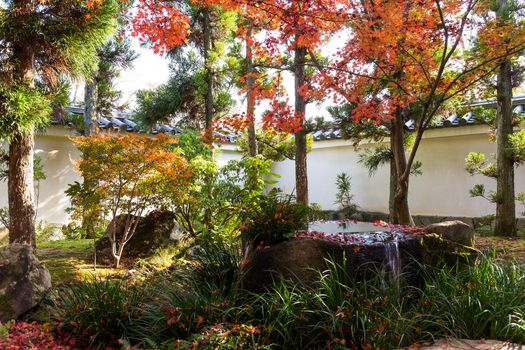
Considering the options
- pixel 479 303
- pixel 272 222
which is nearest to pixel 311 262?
pixel 272 222

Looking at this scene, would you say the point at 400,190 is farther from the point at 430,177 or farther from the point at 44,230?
the point at 44,230

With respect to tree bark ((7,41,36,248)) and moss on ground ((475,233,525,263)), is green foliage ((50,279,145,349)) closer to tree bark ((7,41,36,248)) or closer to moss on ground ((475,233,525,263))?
tree bark ((7,41,36,248))

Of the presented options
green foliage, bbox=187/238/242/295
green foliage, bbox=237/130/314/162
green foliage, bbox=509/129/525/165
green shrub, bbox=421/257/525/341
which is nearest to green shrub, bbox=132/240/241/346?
green foliage, bbox=187/238/242/295

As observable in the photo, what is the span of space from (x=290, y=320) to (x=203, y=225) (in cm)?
431

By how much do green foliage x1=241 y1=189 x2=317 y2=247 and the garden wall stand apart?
24.5 ft

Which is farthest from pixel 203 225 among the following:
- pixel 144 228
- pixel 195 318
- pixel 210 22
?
pixel 210 22

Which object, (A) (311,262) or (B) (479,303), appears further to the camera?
(A) (311,262)

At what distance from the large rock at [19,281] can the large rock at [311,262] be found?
2.34 meters

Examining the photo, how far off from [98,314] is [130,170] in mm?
2635

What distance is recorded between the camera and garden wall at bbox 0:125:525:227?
34.4ft

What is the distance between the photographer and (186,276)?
→ 440 cm

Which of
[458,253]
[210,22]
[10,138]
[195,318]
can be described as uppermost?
[210,22]

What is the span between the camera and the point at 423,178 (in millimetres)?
11828

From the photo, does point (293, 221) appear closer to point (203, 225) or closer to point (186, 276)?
point (186, 276)
